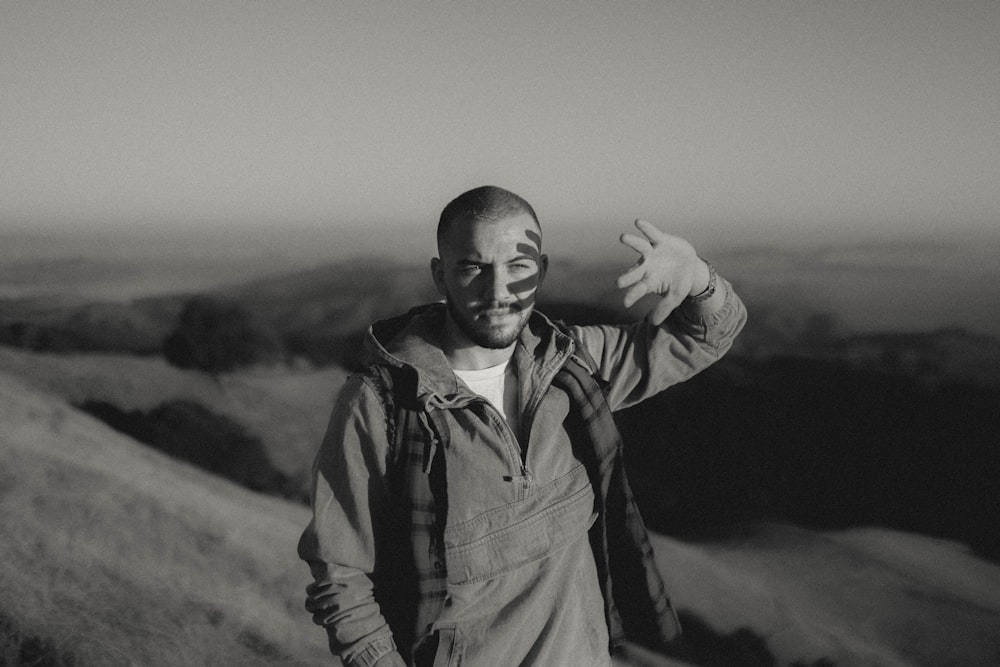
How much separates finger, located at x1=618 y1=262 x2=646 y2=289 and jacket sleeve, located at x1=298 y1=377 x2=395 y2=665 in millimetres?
475

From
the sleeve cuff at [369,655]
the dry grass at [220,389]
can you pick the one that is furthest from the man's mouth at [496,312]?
the dry grass at [220,389]

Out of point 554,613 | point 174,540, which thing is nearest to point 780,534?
point 554,613

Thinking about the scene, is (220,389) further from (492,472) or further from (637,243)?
(637,243)

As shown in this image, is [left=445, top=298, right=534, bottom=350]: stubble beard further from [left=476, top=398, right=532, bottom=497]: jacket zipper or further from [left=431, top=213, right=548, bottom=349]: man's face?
[left=476, top=398, right=532, bottom=497]: jacket zipper

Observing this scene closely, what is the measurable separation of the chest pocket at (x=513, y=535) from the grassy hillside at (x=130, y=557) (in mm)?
1497

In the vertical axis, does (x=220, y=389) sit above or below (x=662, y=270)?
below

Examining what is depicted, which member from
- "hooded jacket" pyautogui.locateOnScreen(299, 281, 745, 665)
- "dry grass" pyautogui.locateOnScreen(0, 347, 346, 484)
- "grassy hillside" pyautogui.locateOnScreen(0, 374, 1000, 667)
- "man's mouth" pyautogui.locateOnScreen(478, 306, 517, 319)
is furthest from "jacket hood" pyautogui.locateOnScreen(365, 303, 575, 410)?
"dry grass" pyautogui.locateOnScreen(0, 347, 346, 484)

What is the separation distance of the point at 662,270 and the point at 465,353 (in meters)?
0.40

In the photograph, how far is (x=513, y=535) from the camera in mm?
1255

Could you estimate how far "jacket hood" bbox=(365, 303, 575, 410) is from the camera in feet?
4.03

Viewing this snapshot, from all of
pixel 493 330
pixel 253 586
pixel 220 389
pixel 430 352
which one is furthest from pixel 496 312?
pixel 220 389

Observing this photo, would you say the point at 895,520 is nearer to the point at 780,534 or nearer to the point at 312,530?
the point at 780,534

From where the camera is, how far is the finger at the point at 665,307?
1.37 metres

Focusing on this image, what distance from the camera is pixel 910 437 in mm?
2598
